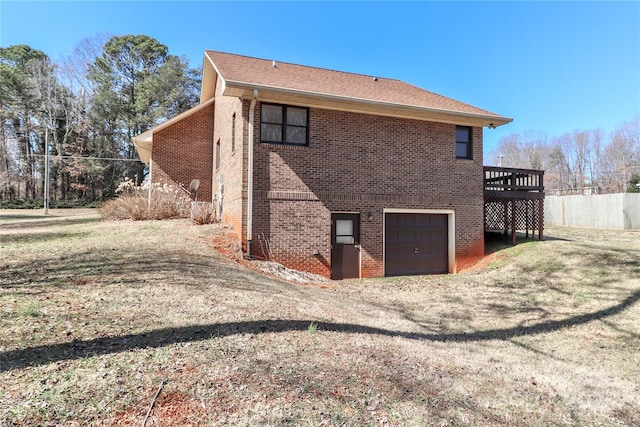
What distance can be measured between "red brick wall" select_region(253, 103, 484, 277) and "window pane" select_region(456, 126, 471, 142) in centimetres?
24

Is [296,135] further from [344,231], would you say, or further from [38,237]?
[38,237]

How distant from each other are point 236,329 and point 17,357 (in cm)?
206

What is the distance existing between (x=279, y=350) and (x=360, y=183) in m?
7.82

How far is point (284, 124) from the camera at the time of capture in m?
10.5

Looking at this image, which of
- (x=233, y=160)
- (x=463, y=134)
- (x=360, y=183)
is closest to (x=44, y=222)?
(x=233, y=160)

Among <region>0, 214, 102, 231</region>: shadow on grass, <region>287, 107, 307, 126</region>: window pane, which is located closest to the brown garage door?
<region>287, 107, 307, 126</region>: window pane

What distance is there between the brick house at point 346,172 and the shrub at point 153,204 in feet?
6.27

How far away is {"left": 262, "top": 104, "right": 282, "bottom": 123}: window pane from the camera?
10.3 metres

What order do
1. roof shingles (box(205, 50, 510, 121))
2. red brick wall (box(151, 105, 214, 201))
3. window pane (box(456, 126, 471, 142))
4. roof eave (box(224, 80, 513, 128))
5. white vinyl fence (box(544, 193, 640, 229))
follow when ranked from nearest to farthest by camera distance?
roof eave (box(224, 80, 513, 128)), roof shingles (box(205, 50, 510, 121)), window pane (box(456, 126, 471, 142)), red brick wall (box(151, 105, 214, 201)), white vinyl fence (box(544, 193, 640, 229))

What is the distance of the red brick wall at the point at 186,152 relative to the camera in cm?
1545

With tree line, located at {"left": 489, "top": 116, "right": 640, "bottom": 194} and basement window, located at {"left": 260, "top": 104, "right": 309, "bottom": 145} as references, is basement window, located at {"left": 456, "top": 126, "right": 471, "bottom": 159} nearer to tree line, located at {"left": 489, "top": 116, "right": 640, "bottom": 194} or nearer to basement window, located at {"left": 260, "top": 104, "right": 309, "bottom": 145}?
basement window, located at {"left": 260, "top": 104, "right": 309, "bottom": 145}

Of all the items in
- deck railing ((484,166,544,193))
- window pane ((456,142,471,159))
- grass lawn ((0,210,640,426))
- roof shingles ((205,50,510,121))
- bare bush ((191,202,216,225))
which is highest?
roof shingles ((205,50,510,121))

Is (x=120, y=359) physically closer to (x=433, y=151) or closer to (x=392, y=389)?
(x=392, y=389)

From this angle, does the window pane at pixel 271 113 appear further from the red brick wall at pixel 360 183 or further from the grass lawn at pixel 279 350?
the grass lawn at pixel 279 350
